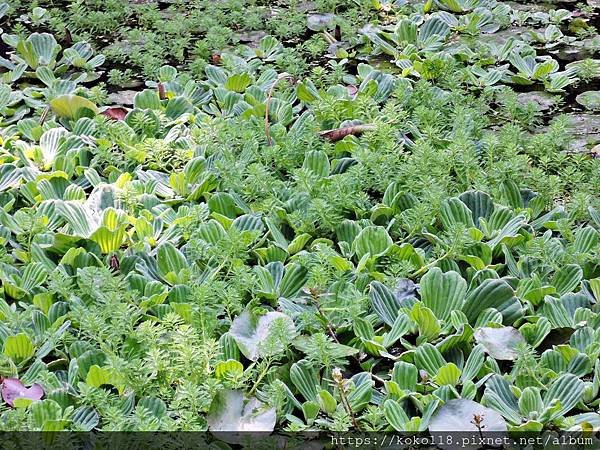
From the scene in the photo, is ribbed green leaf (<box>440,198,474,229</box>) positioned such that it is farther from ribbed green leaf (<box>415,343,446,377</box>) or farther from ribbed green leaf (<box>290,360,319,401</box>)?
ribbed green leaf (<box>290,360,319,401</box>)

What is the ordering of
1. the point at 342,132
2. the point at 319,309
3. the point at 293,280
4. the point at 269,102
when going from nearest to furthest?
the point at 319,309 → the point at 293,280 → the point at 342,132 → the point at 269,102

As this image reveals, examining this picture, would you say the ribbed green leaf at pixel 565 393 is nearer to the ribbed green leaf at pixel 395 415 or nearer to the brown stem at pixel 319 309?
the ribbed green leaf at pixel 395 415

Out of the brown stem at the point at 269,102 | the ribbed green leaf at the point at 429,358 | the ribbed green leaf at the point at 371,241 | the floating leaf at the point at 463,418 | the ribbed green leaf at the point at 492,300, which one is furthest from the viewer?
the brown stem at the point at 269,102

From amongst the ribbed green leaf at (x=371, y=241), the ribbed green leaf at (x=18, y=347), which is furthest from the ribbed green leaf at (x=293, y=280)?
the ribbed green leaf at (x=18, y=347)

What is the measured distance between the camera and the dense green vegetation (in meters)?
1.58

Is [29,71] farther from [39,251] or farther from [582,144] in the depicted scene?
[582,144]

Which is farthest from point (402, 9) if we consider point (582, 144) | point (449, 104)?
point (582, 144)

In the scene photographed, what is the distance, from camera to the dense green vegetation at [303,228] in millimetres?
1580

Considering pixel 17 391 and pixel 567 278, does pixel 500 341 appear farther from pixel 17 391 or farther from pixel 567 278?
pixel 17 391

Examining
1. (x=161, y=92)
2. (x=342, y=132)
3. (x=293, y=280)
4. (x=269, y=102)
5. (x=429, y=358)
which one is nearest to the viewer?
(x=429, y=358)

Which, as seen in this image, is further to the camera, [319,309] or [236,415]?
[319,309]

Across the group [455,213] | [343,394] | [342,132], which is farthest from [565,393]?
[342,132]

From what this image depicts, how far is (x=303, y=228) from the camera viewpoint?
2.04 meters

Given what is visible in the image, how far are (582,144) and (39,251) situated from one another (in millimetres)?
1533
